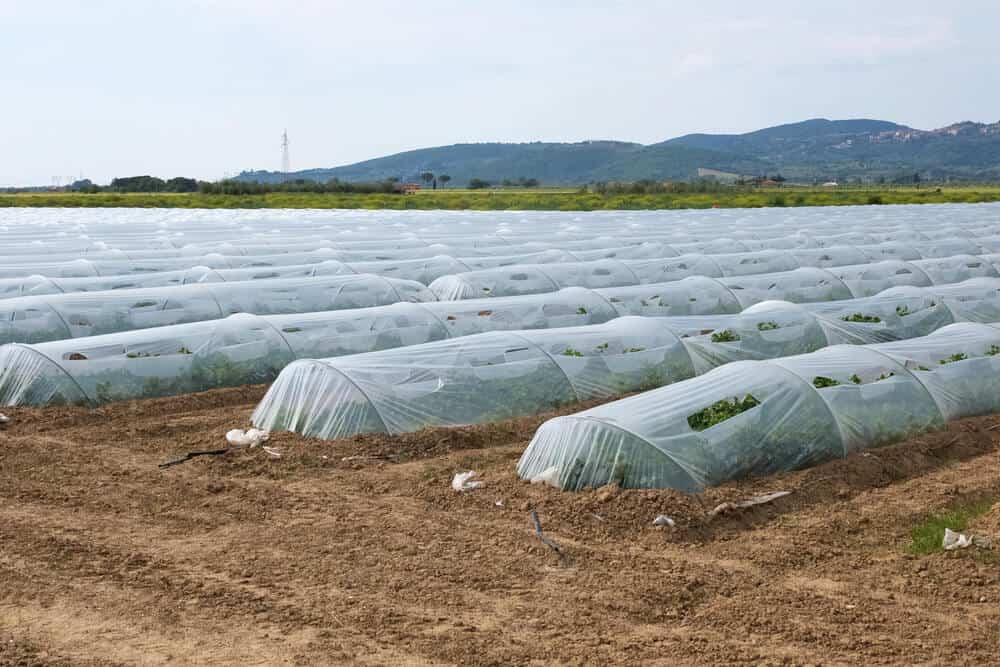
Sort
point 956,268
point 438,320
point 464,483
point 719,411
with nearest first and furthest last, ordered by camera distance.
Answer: point 464,483 → point 719,411 → point 438,320 → point 956,268

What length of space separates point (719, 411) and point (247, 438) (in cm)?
521

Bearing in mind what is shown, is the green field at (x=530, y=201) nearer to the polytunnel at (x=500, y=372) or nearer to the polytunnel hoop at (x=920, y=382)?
the polytunnel at (x=500, y=372)

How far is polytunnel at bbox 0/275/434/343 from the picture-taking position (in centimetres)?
1766

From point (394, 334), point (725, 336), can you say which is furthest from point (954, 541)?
point (394, 334)

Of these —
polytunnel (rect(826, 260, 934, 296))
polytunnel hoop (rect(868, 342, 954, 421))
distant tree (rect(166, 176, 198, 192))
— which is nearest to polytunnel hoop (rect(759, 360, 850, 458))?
polytunnel hoop (rect(868, 342, 954, 421))

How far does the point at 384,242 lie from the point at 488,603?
25.9 metres

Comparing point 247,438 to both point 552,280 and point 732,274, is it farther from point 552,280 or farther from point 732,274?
point 732,274

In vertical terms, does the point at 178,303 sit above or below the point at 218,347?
above

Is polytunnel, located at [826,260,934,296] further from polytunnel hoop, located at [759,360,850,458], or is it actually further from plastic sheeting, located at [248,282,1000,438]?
polytunnel hoop, located at [759,360,850,458]

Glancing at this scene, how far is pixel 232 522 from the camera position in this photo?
956 cm

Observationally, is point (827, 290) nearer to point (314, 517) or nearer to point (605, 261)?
point (605, 261)

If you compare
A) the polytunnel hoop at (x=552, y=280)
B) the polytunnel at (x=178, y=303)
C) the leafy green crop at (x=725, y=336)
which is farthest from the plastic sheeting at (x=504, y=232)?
Result: the leafy green crop at (x=725, y=336)

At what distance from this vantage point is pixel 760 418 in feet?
36.2

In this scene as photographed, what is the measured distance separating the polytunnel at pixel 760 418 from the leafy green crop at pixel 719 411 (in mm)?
14
